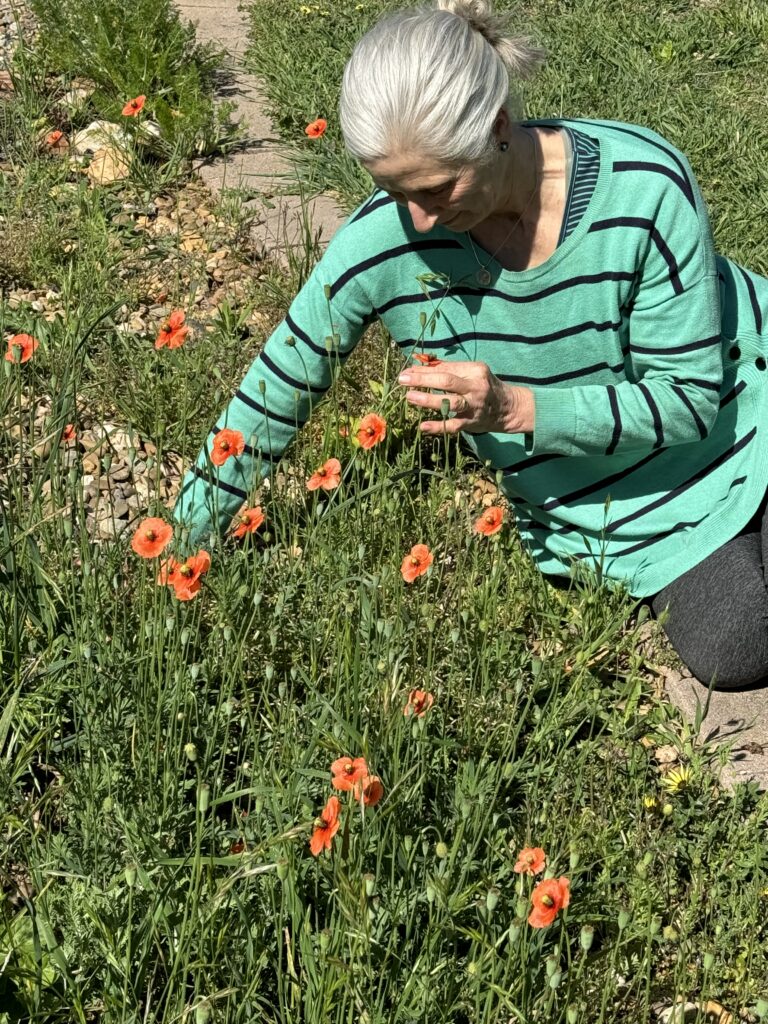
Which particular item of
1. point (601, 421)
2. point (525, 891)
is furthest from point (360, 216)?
point (525, 891)

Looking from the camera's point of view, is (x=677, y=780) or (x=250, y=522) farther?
(x=677, y=780)

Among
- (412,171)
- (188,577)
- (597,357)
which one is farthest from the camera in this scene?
(597,357)

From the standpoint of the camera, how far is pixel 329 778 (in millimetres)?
1958

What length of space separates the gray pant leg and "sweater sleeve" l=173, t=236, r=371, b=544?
0.88 m

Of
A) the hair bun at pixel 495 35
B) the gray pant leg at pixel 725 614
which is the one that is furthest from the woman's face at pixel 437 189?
the gray pant leg at pixel 725 614

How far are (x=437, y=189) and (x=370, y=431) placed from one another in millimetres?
452


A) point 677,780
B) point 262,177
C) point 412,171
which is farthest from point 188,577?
point 262,177

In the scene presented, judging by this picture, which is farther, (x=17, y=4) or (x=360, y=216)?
(x=17, y=4)

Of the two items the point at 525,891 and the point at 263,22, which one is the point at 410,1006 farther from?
the point at 263,22

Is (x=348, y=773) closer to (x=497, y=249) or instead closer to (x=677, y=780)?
(x=677, y=780)

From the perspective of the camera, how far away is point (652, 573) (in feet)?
9.52

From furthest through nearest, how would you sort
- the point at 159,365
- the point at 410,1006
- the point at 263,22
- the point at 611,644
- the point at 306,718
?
1. the point at 263,22
2. the point at 159,365
3. the point at 611,644
4. the point at 306,718
5. the point at 410,1006

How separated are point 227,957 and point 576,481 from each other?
1.41 metres

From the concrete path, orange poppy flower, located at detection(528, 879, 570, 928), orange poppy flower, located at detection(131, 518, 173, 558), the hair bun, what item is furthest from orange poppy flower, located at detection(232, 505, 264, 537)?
the concrete path
